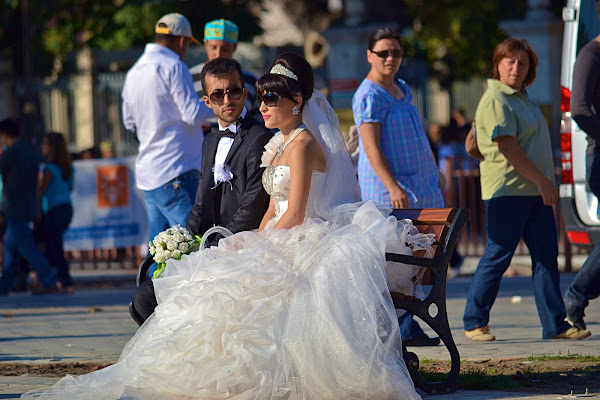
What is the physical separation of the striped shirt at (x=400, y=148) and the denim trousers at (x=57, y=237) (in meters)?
6.14

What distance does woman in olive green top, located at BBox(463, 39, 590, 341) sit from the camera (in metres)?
7.22

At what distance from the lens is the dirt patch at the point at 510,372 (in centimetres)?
568

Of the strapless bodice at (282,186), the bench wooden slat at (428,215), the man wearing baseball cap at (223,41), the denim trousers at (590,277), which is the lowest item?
the denim trousers at (590,277)

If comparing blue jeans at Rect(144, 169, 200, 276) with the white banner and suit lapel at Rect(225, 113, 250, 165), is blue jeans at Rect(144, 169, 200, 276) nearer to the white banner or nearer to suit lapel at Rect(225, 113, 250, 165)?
suit lapel at Rect(225, 113, 250, 165)

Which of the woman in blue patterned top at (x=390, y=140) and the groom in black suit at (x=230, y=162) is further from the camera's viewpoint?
Result: the woman in blue patterned top at (x=390, y=140)

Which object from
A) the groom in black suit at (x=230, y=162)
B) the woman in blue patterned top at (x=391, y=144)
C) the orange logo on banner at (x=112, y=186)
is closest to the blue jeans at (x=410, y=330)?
the woman in blue patterned top at (x=391, y=144)

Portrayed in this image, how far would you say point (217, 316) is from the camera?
5152mm

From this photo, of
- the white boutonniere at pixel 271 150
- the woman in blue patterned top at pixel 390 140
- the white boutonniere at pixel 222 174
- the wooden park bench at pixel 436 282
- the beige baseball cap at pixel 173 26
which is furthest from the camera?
the beige baseball cap at pixel 173 26

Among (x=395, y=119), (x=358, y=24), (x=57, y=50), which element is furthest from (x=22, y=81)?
(x=395, y=119)

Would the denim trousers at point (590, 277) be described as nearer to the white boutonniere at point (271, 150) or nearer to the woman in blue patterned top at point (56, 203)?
the white boutonniere at point (271, 150)

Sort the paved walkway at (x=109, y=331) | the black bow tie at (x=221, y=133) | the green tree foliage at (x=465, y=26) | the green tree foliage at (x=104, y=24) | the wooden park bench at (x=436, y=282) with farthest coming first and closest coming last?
the green tree foliage at (x=104, y=24)
the green tree foliage at (x=465, y=26)
the paved walkway at (x=109, y=331)
the black bow tie at (x=221, y=133)
the wooden park bench at (x=436, y=282)

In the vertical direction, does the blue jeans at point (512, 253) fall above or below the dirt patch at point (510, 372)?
above

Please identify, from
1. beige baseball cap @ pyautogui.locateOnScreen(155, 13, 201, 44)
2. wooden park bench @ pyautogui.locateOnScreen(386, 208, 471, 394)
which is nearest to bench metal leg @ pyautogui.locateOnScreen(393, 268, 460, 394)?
wooden park bench @ pyautogui.locateOnScreen(386, 208, 471, 394)

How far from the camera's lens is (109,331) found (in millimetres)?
8430
